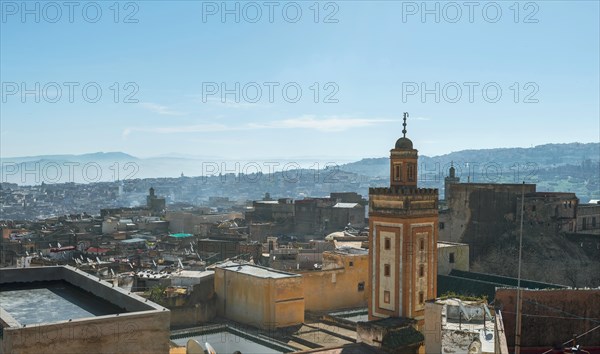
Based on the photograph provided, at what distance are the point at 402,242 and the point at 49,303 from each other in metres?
17.4

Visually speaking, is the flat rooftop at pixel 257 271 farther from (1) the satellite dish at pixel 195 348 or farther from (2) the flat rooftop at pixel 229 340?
(1) the satellite dish at pixel 195 348

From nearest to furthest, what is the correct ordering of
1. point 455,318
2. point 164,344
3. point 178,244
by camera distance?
point 164,344 < point 455,318 < point 178,244

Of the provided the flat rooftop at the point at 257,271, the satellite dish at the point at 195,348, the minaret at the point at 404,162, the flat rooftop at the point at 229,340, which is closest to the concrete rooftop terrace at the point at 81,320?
the satellite dish at the point at 195,348

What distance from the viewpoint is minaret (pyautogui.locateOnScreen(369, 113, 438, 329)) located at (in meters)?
28.4

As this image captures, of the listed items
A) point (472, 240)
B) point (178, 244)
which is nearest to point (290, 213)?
point (178, 244)

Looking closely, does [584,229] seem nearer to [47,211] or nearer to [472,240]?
[472,240]

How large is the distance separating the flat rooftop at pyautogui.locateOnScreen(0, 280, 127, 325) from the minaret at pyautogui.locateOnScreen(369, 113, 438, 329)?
15.8m

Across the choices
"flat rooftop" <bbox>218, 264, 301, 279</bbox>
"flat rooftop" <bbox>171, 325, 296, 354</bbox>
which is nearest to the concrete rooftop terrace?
"flat rooftop" <bbox>171, 325, 296, 354</bbox>

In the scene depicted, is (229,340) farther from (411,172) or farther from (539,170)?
(539,170)

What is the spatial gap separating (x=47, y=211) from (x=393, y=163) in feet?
534

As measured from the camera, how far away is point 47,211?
172 m

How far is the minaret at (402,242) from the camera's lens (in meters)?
28.4

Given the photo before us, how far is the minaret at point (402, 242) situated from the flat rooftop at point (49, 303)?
15813 mm

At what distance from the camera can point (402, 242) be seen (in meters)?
28.4
